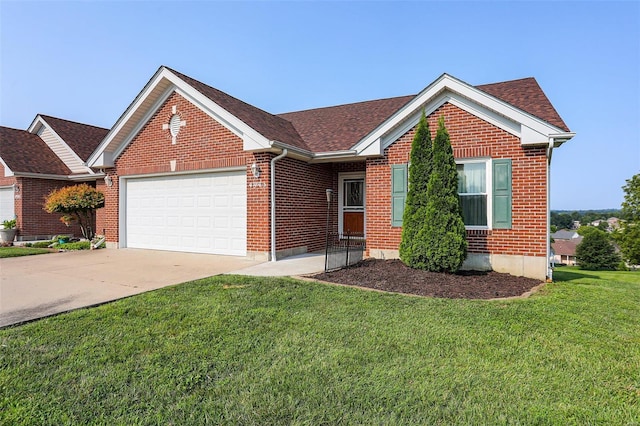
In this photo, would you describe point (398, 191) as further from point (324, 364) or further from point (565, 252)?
point (565, 252)

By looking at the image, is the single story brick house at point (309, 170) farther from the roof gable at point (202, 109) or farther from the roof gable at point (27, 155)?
the roof gable at point (27, 155)

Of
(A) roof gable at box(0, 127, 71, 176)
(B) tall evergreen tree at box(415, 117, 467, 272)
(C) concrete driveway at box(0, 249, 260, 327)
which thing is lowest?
(C) concrete driveway at box(0, 249, 260, 327)

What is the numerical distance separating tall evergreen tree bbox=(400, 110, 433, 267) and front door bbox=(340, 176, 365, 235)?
11.9ft

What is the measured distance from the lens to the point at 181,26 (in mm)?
9914

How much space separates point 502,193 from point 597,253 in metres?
47.7

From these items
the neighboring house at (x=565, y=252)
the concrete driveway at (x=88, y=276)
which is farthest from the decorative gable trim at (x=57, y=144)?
the neighboring house at (x=565, y=252)

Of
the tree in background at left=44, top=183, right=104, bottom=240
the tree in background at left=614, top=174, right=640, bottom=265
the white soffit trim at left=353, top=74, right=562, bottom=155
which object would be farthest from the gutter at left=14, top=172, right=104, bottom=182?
the tree in background at left=614, top=174, right=640, bottom=265

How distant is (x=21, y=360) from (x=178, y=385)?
71.4 inches

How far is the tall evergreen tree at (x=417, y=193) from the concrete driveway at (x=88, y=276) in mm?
3916

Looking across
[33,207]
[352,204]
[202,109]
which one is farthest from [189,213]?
[33,207]

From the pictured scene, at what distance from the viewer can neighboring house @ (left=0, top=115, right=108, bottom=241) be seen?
15.6 meters

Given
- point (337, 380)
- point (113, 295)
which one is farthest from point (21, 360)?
point (337, 380)

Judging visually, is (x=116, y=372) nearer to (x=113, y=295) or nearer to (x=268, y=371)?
(x=268, y=371)

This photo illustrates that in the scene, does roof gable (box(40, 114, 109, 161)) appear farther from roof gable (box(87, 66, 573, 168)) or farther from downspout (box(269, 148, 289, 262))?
downspout (box(269, 148, 289, 262))
